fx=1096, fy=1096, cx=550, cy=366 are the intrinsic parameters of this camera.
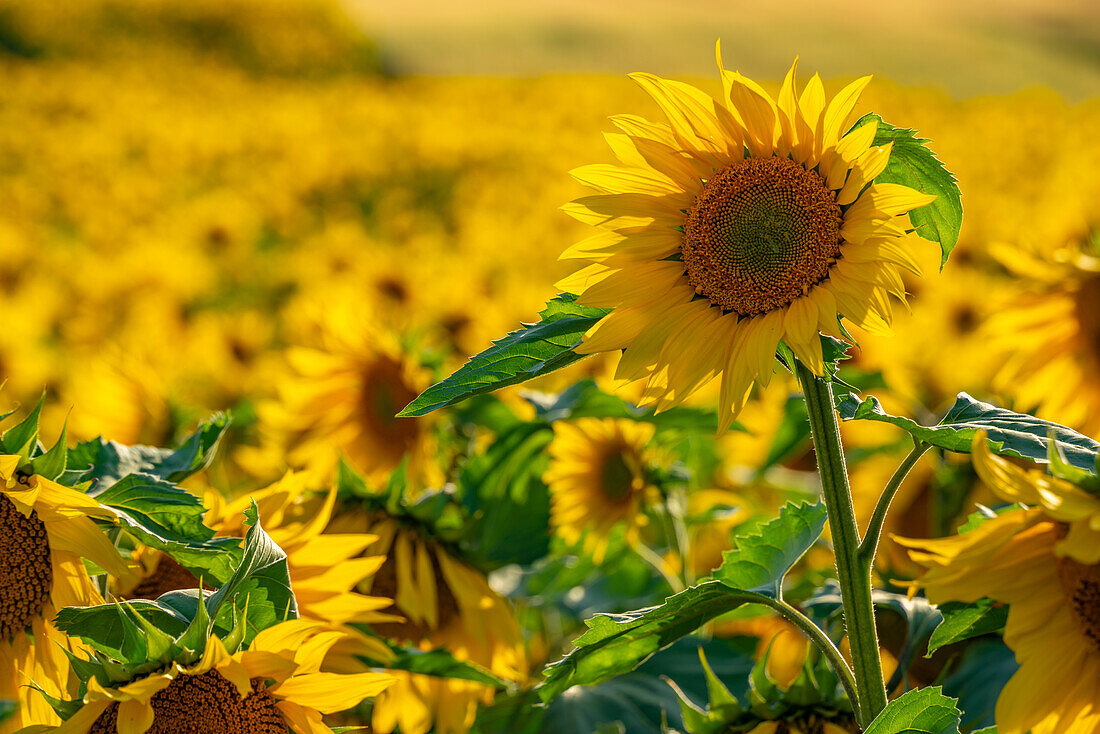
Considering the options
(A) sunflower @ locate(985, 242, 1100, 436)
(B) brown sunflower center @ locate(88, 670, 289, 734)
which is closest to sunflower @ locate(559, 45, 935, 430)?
(B) brown sunflower center @ locate(88, 670, 289, 734)

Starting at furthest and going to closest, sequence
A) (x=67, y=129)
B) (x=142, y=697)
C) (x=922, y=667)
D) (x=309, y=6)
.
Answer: (x=309, y=6)
(x=67, y=129)
(x=922, y=667)
(x=142, y=697)

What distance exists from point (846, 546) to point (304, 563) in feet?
1.52

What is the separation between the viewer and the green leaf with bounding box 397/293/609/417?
763 mm

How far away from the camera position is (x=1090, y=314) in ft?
4.72

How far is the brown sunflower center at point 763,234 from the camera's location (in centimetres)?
79

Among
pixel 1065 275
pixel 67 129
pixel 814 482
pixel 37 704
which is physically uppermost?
pixel 1065 275

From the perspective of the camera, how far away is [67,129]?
8.27 metres

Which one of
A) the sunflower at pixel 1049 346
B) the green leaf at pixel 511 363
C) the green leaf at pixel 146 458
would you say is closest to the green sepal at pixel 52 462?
the green leaf at pixel 146 458

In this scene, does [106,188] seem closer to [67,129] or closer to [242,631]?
[67,129]

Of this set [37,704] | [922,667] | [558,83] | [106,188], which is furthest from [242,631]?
[558,83]

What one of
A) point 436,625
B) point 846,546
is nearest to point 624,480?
point 436,625

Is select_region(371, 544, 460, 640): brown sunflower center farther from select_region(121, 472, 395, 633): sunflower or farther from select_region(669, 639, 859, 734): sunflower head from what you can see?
select_region(669, 639, 859, 734): sunflower head

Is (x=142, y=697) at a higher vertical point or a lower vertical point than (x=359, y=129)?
higher

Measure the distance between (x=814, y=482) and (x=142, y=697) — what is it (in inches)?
63.6
